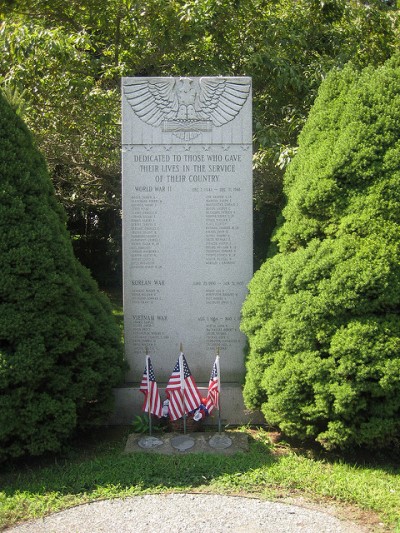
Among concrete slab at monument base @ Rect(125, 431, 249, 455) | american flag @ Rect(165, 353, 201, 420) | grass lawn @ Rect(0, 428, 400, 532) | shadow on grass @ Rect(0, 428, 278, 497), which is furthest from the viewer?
american flag @ Rect(165, 353, 201, 420)

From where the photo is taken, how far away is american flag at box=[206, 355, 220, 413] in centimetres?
546

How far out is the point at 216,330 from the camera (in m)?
6.17

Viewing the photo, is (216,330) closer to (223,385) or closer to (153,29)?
(223,385)

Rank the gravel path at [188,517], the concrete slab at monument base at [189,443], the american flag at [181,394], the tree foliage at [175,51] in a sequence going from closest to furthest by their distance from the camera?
the gravel path at [188,517] < the concrete slab at monument base at [189,443] < the american flag at [181,394] < the tree foliage at [175,51]

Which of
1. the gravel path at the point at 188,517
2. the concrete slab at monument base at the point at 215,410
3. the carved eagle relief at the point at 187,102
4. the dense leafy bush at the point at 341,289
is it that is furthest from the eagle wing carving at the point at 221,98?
the gravel path at the point at 188,517

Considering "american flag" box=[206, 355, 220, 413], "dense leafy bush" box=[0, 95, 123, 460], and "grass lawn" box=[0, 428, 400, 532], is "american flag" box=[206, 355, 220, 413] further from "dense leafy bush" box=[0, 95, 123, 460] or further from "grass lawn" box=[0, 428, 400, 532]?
"dense leafy bush" box=[0, 95, 123, 460]

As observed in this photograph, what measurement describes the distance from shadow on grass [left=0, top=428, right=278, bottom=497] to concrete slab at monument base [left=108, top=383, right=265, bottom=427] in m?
0.53

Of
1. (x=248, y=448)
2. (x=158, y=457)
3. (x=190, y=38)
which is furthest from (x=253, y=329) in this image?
(x=190, y=38)

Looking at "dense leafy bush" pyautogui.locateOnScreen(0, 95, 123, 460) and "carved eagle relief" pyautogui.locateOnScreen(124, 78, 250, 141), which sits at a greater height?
"carved eagle relief" pyautogui.locateOnScreen(124, 78, 250, 141)

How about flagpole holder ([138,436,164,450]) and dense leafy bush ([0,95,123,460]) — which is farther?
flagpole holder ([138,436,164,450])

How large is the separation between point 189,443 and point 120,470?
766 mm

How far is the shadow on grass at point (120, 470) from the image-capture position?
4516 millimetres

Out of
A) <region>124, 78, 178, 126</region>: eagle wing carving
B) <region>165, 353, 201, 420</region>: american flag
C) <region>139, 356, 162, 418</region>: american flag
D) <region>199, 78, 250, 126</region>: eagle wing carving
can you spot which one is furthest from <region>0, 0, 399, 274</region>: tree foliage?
<region>139, 356, 162, 418</region>: american flag

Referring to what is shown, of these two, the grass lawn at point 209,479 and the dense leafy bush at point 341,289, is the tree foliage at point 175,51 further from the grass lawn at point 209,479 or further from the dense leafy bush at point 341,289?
the grass lawn at point 209,479
